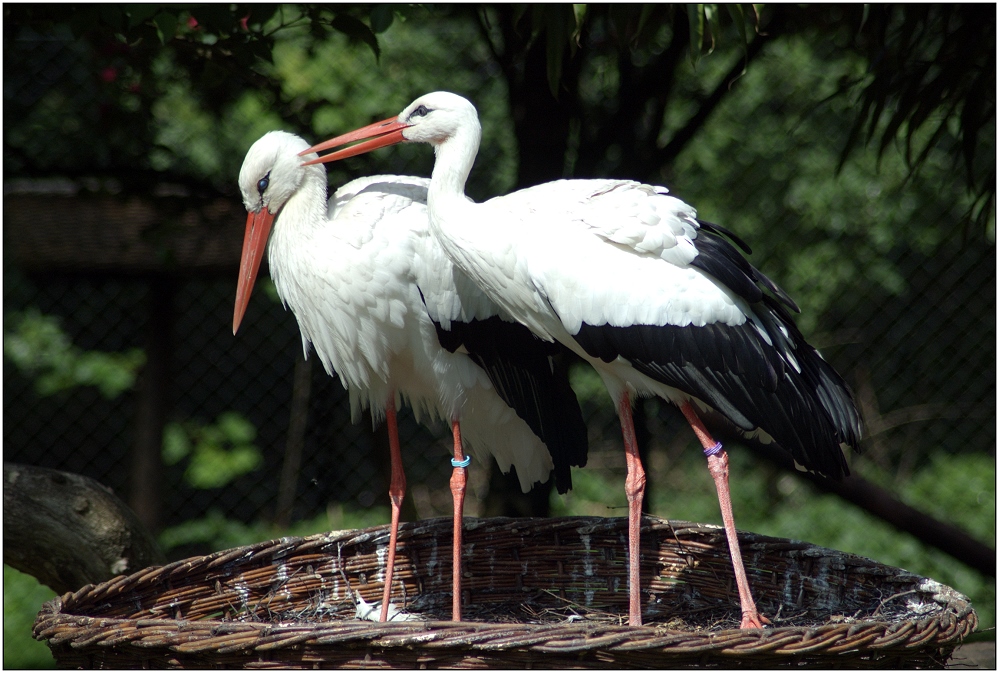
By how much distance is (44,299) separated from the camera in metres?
4.00

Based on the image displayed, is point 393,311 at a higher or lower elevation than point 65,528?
higher

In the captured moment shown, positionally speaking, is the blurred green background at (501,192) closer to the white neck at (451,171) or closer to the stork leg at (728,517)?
the white neck at (451,171)

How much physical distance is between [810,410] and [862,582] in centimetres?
49

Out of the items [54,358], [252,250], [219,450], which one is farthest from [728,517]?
[54,358]

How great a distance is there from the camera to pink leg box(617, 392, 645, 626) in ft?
7.95

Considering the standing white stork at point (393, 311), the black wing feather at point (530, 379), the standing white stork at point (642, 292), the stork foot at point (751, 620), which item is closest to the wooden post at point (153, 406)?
the standing white stork at point (393, 311)

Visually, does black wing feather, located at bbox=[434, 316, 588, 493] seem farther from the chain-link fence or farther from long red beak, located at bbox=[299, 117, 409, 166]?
the chain-link fence

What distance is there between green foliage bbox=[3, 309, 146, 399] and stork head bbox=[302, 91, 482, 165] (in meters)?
1.96

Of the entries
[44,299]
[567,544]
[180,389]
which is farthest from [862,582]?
[44,299]

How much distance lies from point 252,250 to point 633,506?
1.11m

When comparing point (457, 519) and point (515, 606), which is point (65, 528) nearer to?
point (457, 519)

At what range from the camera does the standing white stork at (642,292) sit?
2.24 metres

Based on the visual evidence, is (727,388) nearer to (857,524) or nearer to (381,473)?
(381,473)

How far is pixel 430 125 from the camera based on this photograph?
2.43m
